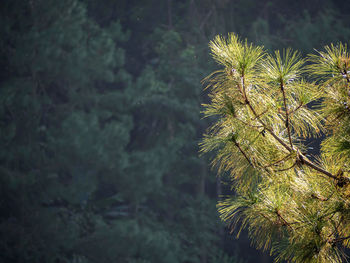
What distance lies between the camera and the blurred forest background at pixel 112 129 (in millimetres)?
5844

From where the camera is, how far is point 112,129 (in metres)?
6.44

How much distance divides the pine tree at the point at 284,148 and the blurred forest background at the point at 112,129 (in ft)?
12.0

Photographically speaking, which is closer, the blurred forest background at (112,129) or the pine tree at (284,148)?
the pine tree at (284,148)

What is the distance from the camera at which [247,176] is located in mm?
1618

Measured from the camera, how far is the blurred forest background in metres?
5.84

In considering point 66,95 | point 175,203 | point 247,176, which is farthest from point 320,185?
point 66,95

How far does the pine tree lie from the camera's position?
151cm

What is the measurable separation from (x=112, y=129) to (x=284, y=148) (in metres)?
5.10

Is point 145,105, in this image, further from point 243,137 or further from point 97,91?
point 243,137

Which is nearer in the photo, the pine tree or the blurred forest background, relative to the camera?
the pine tree

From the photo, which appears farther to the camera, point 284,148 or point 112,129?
point 112,129

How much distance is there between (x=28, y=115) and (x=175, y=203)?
3555 millimetres

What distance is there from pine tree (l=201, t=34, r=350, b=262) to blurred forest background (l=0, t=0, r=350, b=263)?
3.66 m

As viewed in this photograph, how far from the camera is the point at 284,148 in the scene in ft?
5.35
